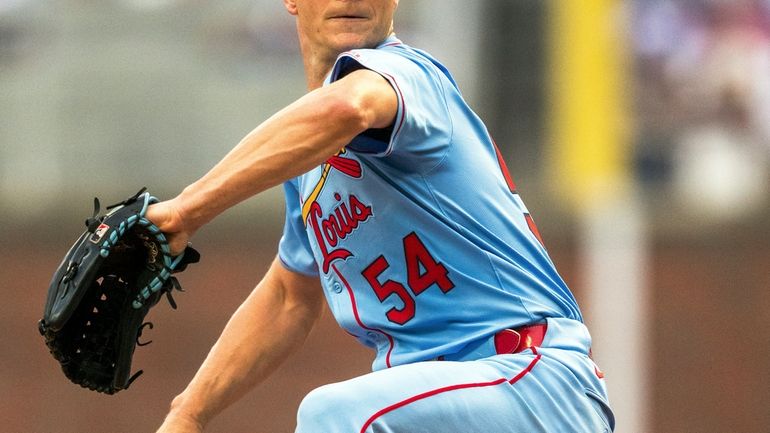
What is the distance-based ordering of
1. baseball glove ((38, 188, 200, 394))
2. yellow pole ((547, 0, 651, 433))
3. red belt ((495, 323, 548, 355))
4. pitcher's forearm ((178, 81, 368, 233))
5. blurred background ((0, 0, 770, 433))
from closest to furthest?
pitcher's forearm ((178, 81, 368, 233)) < baseball glove ((38, 188, 200, 394)) < red belt ((495, 323, 548, 355)) < yellow pole ((547, 0, 651, 433)) < blurred background ((0, 0, 770, 433))

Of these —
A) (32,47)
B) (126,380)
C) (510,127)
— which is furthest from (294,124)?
(32,47)

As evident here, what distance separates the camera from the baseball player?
3582 millimetres

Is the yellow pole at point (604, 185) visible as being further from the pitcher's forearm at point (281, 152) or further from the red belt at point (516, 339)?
the pitcher's forearm at point (281, 152)

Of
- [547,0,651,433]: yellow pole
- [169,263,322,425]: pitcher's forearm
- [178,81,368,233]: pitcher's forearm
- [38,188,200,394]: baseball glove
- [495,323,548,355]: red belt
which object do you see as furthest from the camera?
[547,0,651,433]: yellow pole

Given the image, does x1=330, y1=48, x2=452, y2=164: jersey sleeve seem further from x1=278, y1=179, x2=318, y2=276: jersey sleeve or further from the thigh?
x1=278, y1=179, x2=318, y2=276: jersey sleeve

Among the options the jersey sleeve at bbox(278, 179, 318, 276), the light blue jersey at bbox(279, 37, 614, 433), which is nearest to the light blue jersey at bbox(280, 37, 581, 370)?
the light blue jersey at bbox(279, 37, 614, 433)

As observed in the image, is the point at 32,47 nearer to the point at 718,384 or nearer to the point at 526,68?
the point at 526,68

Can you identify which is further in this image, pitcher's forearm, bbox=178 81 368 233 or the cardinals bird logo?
the cardinals bird logo

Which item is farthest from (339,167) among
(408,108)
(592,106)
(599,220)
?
(592,106)

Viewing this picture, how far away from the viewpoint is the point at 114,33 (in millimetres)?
11992

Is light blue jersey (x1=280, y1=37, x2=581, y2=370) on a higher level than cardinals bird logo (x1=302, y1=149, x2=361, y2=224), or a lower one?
lower

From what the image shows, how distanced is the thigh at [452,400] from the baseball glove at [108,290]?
531 millimetres

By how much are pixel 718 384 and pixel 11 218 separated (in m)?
5.69

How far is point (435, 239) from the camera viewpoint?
13.0 ft
